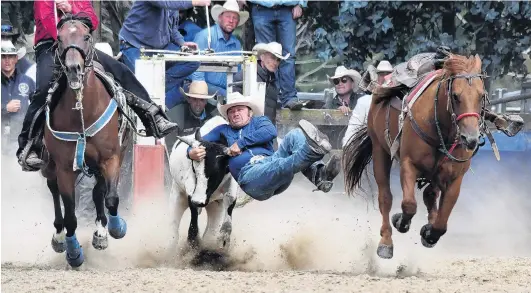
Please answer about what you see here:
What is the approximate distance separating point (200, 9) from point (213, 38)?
157 cm

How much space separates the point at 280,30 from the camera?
13.4 meters

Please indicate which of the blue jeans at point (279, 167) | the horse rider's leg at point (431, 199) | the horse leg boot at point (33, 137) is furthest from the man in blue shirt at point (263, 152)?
the horse leg boot at point (33, 137)

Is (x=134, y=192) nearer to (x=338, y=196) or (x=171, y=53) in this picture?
(x=171, y=53)

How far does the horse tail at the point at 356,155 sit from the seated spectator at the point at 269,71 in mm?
1698

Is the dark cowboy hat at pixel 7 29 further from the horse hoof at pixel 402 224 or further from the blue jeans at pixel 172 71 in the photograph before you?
the horse hoof at pixel 402 224

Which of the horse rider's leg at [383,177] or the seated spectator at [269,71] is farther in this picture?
the seated spectator at [269,71]

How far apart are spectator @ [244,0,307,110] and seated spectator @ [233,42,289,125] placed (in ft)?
0.96

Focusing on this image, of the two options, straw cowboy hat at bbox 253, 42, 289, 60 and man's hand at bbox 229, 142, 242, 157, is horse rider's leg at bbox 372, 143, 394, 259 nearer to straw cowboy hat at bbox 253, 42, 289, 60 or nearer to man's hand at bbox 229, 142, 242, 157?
man's hand at bbox 229, 142, 242, 157

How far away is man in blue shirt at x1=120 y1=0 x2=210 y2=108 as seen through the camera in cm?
1262

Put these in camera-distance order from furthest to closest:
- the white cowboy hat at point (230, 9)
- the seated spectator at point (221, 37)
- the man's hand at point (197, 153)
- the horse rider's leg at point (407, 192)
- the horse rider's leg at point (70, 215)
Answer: the seated spectator at point (221, 37) < the white cowboy hat at point (230, 9) < the man's hand at point (197, 153) < the horse rider's leg at point (70, 215) < the horse rider's leg at point (407, 192)

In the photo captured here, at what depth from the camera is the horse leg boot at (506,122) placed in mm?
10141

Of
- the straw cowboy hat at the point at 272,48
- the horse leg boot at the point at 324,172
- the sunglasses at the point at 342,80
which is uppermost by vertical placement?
the straw cowboy hat at the point at 272,48

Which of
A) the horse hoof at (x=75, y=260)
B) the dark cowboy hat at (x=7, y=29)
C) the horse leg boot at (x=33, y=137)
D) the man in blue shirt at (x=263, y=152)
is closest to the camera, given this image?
the man in blue shirt at (x=263, y=152)

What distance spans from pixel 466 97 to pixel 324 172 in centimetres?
132
